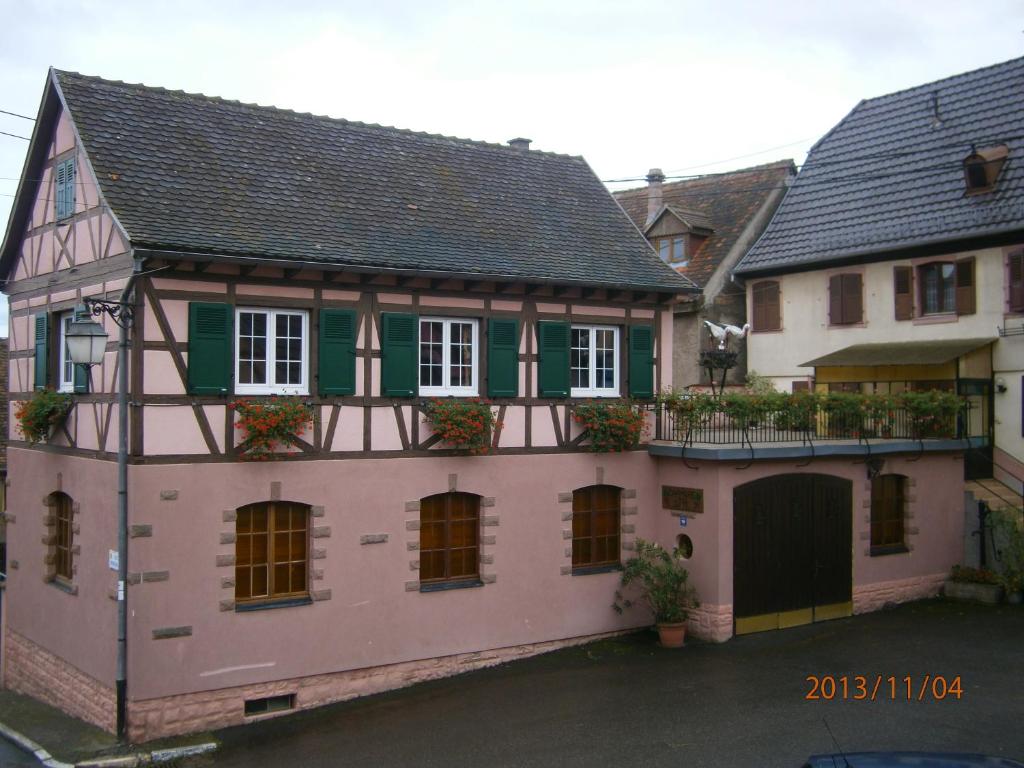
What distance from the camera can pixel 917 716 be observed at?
12.5m

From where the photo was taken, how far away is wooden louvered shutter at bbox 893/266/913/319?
71.7ft

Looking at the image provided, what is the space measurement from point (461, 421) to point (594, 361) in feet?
10.0

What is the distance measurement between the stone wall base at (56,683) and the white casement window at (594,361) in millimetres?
8069

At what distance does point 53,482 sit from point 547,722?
8197mm

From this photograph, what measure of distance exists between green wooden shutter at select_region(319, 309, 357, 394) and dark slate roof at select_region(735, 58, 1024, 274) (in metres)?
12.9

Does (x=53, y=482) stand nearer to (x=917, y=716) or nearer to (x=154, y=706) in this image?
(x=154, y=706)

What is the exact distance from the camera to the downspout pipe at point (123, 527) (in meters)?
12.7

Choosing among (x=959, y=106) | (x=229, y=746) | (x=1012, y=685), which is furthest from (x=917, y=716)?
(x=959, y=106)

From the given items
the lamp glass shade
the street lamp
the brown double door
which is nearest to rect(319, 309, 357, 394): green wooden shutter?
the street lamp

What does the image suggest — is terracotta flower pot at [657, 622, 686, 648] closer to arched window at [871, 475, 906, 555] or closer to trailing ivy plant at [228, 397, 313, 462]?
arched window at [871, 475, 906, 555]

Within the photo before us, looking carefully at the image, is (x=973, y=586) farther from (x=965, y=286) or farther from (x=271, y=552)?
(x=271, y=552)

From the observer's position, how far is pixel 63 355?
51.8 ft

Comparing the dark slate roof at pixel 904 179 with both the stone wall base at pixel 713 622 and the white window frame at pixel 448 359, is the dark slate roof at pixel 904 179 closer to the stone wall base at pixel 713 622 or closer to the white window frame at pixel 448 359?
the stone wall base at pixel 713 622

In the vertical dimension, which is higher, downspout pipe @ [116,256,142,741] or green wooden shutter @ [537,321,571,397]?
green wooden shutter @ [537,321,571,397]
